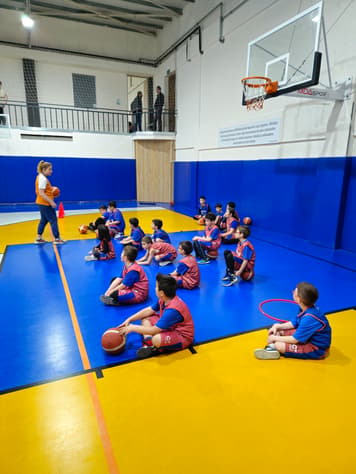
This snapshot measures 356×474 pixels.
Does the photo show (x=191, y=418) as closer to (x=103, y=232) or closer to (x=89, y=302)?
(x=89, y=302)

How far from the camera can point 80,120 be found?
53.9 feet

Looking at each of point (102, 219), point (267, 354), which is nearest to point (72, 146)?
point (102, 219)

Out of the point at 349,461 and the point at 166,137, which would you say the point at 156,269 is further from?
the point at 166,137

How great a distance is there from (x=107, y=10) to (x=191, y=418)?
16.6 meters

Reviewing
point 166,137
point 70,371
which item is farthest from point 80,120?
point 70,371

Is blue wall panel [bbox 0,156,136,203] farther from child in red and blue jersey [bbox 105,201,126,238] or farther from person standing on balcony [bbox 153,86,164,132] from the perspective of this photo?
child in red and blue jersey [bbox 105,201,126,238]

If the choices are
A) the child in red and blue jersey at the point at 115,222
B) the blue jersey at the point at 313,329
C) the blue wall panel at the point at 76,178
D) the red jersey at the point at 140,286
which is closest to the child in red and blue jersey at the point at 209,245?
the red jersey at the point at 140,286

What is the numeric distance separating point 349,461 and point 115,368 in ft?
7.06

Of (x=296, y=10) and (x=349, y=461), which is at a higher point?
(x=296, y=10)

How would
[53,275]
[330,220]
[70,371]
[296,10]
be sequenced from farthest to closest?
1. [296,10]
2. [330,220]
3. [53,275]
4. [70,371]

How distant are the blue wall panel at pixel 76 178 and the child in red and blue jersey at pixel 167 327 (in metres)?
12.8

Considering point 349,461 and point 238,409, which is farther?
point 238,409

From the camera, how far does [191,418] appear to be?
2564mm

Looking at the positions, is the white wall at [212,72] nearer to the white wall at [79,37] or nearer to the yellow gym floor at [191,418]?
the white wall at [79,37]
